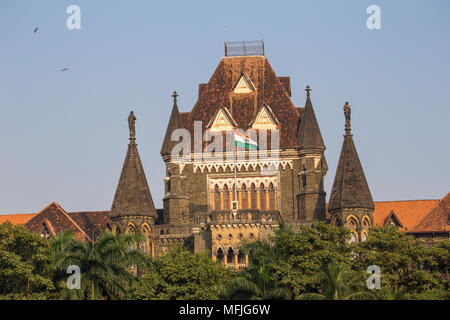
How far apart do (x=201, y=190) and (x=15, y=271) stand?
3233 cm

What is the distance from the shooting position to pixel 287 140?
100188mm

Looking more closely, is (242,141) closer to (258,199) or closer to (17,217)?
(258,199)

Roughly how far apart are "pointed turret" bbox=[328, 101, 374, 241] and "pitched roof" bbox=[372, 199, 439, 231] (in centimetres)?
1258

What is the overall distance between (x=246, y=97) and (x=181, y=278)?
3039 centimetres

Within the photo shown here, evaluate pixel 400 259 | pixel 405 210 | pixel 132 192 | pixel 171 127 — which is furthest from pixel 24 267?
pixel 405 210

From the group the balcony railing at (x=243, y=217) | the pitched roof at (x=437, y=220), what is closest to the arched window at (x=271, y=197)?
the balcony railing at (x=243, y=217)

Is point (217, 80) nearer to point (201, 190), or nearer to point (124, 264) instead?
point (201, 190)

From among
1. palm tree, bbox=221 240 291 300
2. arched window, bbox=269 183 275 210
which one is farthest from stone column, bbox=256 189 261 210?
palm tree, bbox=221 240 291 300

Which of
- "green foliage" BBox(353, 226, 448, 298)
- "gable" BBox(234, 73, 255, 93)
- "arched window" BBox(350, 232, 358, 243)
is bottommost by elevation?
"green foliage" BBox(353, 226, 448, 298)

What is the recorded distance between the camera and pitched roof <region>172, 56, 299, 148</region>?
102 metres

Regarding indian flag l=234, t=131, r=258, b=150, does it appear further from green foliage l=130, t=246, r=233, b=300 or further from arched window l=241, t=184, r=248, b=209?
green foliage l=130, t=246, r=233, b=300
